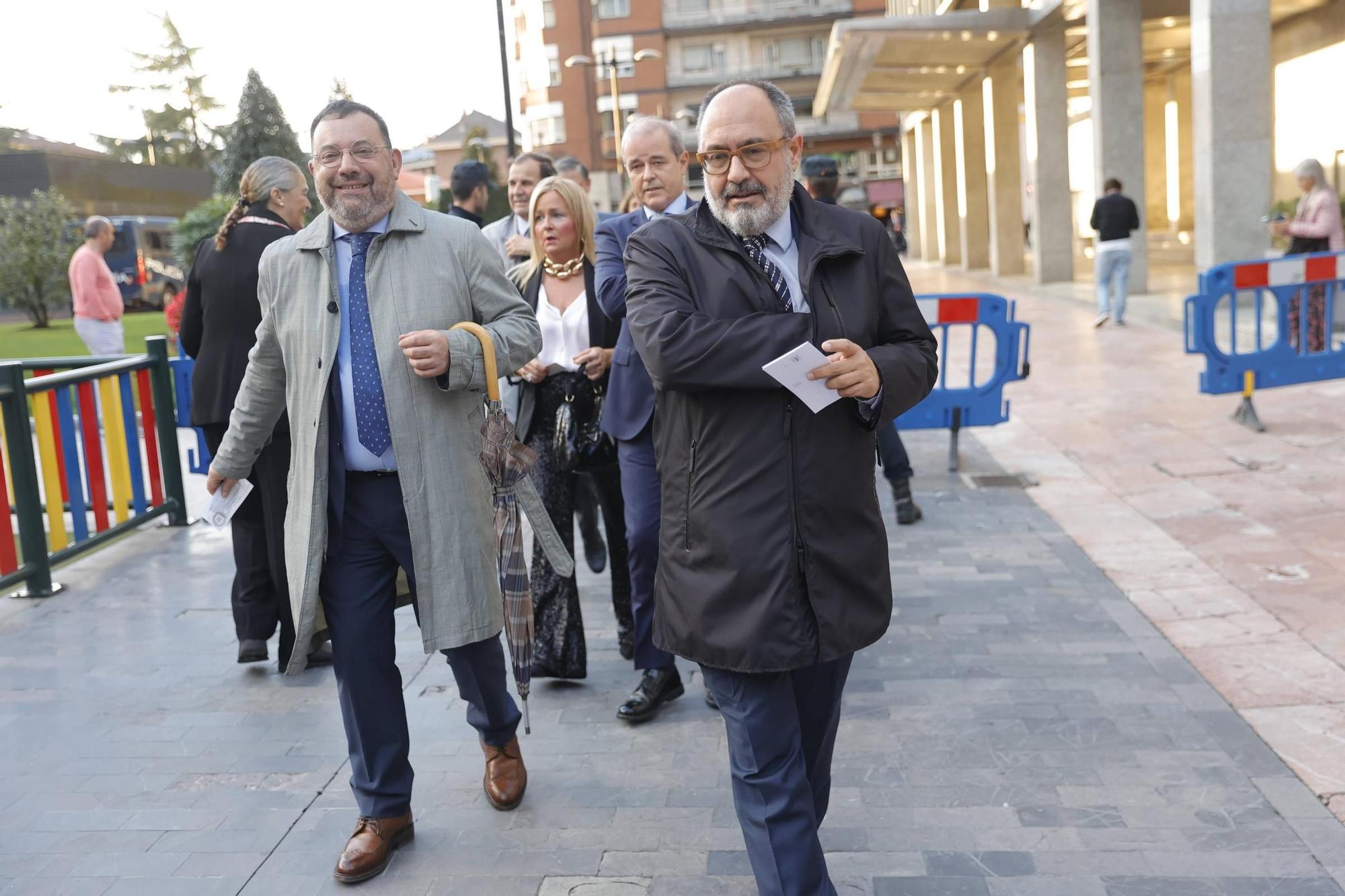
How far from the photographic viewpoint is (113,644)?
5836mm

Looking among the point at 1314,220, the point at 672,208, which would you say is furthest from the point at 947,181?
the point at 672,208

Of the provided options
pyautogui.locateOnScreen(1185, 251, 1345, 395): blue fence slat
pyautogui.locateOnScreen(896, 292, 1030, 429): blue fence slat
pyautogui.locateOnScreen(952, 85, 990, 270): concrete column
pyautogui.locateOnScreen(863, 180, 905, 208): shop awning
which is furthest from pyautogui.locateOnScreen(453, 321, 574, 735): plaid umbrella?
pyautogui.locateOnScreen(863, 180, 905, 208): shop awning

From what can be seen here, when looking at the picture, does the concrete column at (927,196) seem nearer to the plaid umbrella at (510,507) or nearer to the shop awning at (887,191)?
the shop awning at (887,191)

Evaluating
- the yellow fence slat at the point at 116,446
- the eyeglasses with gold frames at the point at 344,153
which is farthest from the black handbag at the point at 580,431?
the yellow fence slat at the point at 116,446

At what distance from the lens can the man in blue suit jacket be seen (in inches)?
178

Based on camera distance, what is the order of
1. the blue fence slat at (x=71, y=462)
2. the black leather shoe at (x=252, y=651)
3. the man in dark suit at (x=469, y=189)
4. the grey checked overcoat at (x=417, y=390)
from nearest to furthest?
the grey checked overcoat at (x=417, y=390) < the black leather shoe at (x=252, y=651) < the man in dark suit at (x=469, y=189) < the blue fence slat at (x=71, y=462)

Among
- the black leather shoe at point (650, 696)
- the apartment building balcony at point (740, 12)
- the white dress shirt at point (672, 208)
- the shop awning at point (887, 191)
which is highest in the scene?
the apartment building balcony at point (740, 12)

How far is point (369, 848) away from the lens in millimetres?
3521

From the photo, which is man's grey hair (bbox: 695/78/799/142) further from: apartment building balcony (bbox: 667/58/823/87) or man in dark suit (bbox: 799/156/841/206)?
apartment building balcony (bbox: 667/58/823/87)

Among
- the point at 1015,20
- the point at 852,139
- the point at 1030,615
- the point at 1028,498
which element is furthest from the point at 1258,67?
the point at 852,139

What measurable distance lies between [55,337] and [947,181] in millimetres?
24117

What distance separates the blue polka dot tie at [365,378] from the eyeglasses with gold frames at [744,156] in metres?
1.13

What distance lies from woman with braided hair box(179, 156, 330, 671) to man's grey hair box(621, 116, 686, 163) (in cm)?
144

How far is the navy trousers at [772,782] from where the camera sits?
284 centimetres
